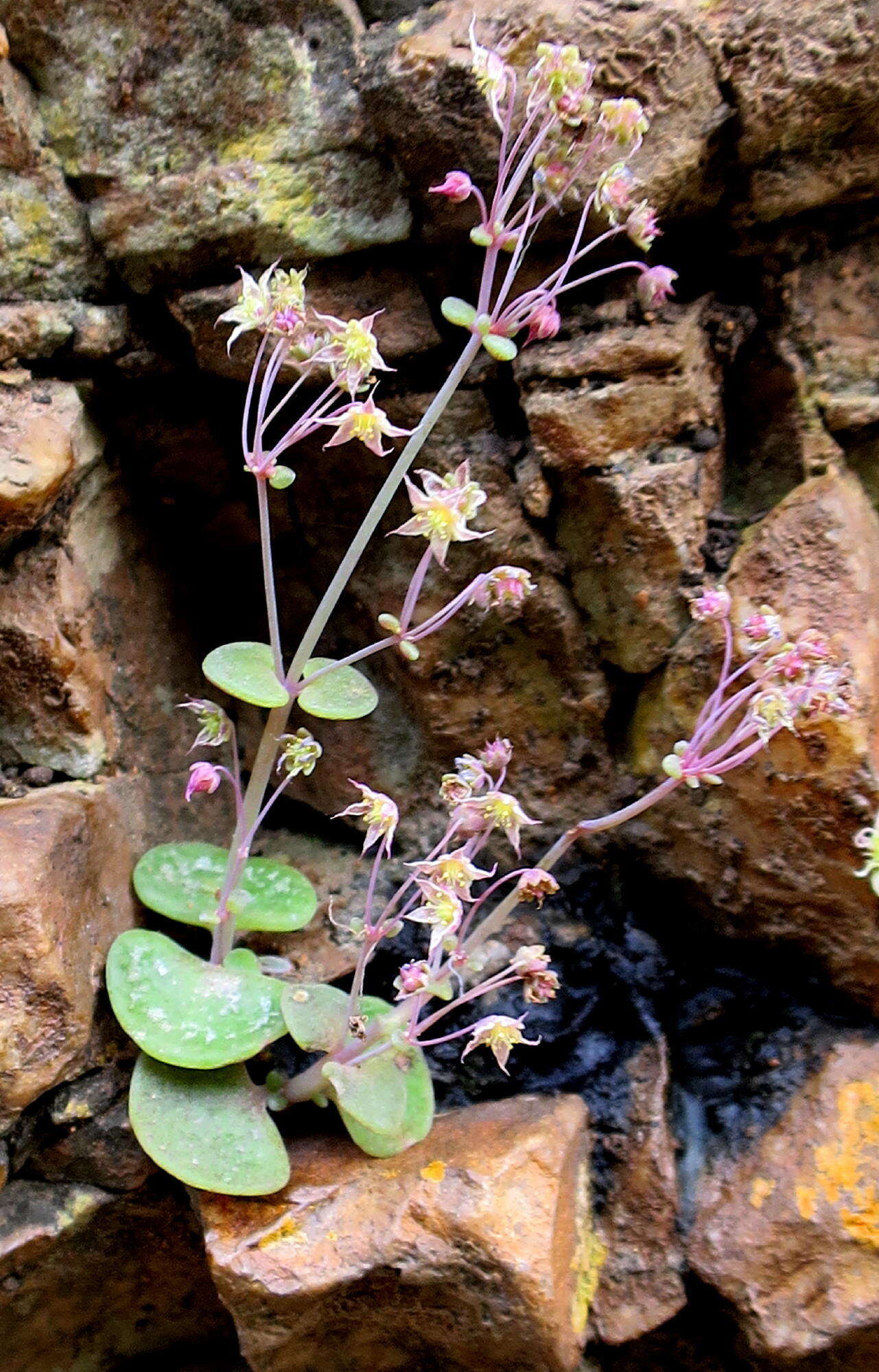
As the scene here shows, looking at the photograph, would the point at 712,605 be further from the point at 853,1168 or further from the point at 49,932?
the point at 49,932

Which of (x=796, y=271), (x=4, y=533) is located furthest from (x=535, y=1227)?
(x=796, y=271)

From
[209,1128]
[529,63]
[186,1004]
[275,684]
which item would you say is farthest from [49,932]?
[529,63]

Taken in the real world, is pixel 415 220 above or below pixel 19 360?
above

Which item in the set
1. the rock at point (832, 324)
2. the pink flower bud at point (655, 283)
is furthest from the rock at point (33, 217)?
the rock at point (832, 324)

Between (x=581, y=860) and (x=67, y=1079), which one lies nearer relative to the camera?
(x=67, y=1079)

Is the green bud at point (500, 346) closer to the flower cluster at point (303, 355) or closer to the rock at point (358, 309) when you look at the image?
the flower cluster at point (303, 355)

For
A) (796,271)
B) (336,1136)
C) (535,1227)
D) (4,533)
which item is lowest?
(336,1136)

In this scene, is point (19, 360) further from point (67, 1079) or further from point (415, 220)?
point (67, 1079)

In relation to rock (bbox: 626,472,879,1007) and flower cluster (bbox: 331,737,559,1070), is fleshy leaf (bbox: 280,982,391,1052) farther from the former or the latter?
rock (bbox: 626,472,879,1007)

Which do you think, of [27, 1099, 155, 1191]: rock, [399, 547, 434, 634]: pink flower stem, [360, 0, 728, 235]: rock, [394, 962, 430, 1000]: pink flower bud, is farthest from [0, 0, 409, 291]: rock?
[27, 1099, 155, 1191]: rock
